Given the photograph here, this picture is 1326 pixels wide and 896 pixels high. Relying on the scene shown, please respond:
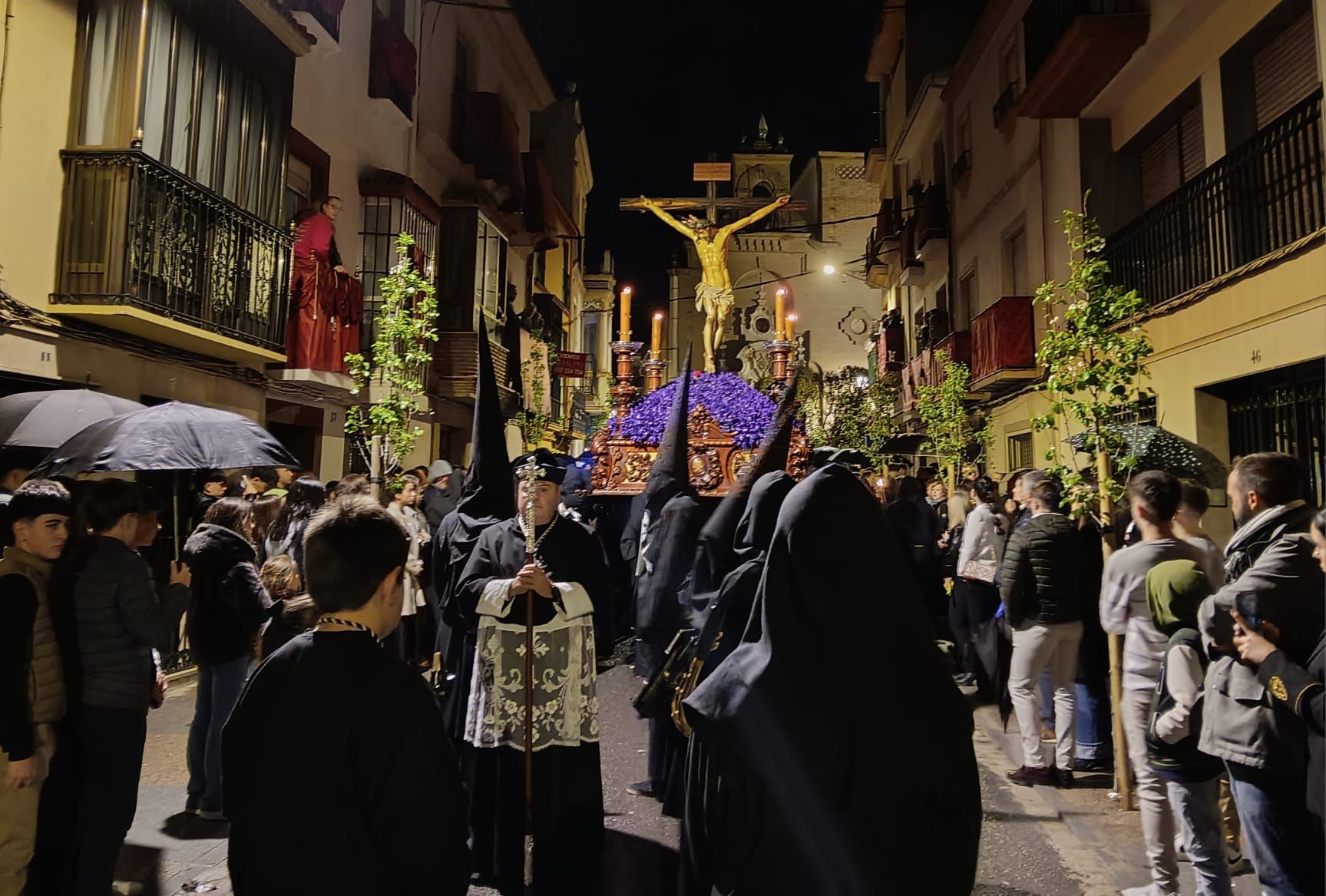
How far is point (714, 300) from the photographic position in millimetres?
12820

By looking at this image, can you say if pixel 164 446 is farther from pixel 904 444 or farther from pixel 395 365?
pixel 904 444

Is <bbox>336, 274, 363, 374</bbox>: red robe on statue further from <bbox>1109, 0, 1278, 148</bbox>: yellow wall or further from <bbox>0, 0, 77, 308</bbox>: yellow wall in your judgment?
<bbox>1109, 0, 1278, 148</bbox>: yellow wall

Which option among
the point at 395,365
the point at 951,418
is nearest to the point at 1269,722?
the point at 395,365

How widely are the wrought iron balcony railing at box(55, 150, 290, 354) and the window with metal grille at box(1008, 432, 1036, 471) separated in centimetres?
1397

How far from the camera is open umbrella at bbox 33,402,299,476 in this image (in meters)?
5.47

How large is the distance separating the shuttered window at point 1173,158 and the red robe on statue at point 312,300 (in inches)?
463

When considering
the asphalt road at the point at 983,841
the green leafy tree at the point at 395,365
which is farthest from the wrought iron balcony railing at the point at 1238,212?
the green leafy tree at the point at 395,365

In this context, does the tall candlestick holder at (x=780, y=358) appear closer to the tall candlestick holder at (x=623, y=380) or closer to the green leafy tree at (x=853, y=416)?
A: the tall candlestick holder at (x=623, y=380)

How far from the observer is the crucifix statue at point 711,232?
1252 cm

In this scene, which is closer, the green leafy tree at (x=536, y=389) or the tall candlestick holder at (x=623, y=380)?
the tall candlestick holder at (x=623, y=380)

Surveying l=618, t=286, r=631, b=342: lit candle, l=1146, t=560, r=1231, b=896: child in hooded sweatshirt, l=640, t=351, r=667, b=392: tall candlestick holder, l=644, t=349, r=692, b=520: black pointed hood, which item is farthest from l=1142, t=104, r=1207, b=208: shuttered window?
l=1146, t=560, r=1231, b=896: child in hooded sweatshirt

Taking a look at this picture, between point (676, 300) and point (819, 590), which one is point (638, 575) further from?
point (676, 300)

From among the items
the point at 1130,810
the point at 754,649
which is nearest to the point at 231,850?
the point at 754,649

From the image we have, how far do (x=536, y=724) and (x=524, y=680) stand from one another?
22cm
